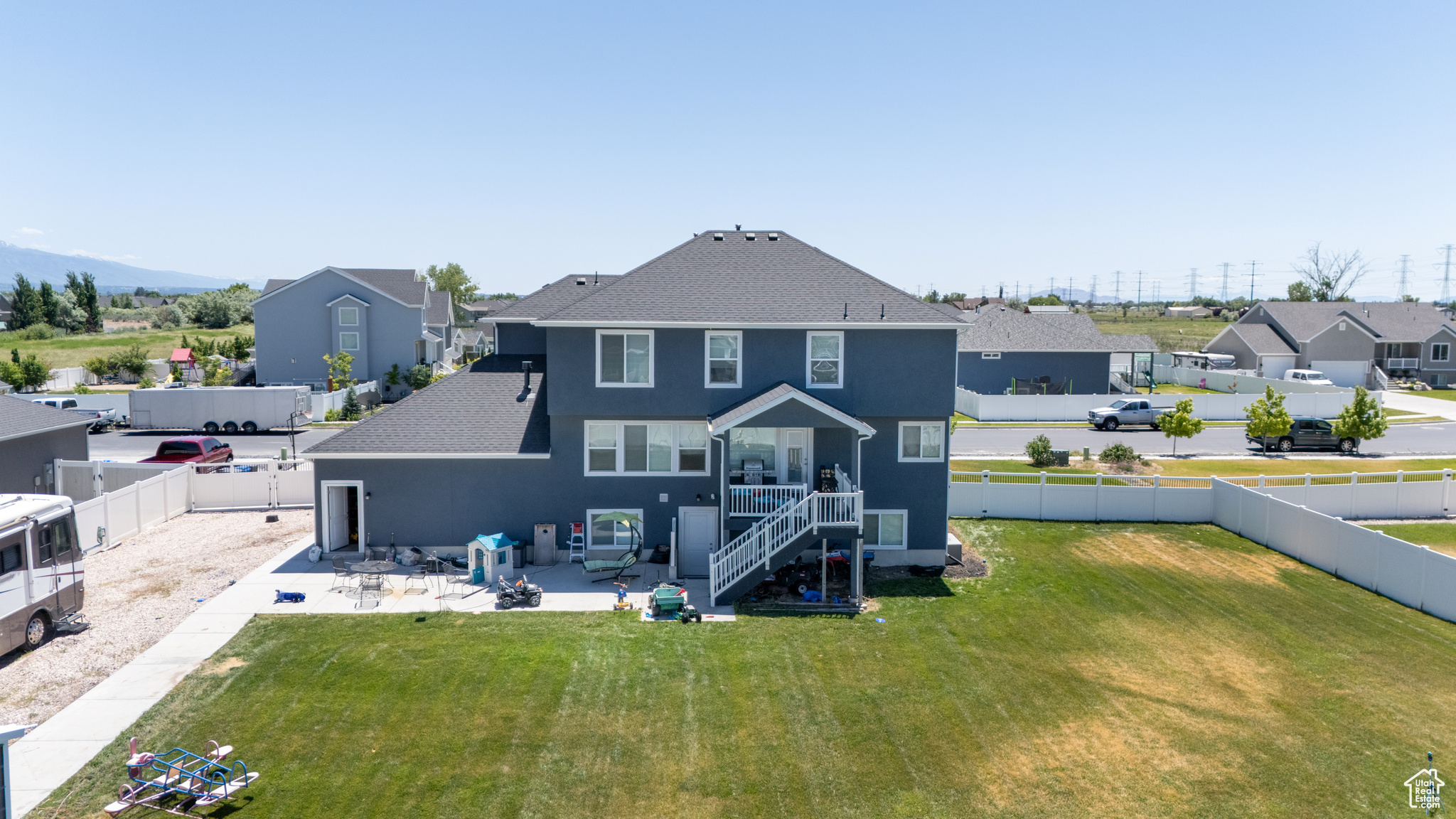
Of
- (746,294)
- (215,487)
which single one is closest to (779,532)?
(746,294)

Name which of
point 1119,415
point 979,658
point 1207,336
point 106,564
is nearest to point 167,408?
point 106,564

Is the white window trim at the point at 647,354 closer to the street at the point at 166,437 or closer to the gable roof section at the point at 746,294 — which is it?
the gable roof section at the point at 746,294

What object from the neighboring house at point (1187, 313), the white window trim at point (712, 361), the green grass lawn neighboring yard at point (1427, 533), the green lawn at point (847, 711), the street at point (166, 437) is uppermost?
the neighboring house at point (1187, 313)

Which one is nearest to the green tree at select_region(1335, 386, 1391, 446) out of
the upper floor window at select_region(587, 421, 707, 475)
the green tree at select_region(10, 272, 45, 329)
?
the upper floor window at select_region(587, 421, 707, 475)

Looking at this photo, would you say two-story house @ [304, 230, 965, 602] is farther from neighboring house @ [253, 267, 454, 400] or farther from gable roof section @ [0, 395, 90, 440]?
neighboring house @ [253, 267, 454, 400]

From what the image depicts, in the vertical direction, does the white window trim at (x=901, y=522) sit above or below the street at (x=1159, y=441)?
below

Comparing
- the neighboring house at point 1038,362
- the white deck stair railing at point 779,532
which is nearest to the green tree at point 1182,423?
the neighboring house at point 1038,362

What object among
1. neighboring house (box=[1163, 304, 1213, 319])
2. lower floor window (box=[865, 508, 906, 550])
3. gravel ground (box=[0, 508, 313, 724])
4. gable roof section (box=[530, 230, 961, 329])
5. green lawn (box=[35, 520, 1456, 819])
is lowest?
green lawn (box=[35, 520, 1456, 819])
